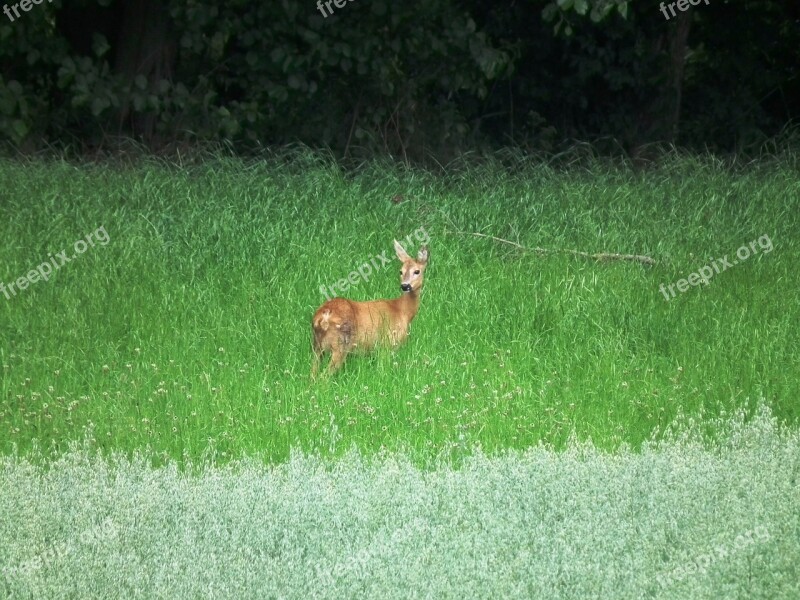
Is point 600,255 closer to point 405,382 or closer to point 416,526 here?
point 405,382

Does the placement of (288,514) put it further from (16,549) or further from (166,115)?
(166,115)

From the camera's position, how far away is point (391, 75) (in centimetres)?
1530

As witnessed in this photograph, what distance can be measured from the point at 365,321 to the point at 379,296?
1.60m

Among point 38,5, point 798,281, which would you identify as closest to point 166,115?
point 38,5

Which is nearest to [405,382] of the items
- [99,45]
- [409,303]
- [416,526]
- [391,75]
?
[409,303]

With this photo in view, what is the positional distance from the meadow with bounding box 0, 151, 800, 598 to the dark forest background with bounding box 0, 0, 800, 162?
4.22ft

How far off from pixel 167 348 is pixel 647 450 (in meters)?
3.60

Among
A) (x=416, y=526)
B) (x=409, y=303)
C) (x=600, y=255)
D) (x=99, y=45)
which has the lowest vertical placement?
(x=600, y=255)

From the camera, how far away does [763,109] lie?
1892 cm

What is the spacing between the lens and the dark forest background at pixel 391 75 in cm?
1415

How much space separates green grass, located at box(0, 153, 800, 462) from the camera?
24.6 ft

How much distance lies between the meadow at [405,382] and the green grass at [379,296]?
0.03m

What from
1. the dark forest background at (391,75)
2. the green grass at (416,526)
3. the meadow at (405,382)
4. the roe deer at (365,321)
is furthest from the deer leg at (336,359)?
the dark forest background at (391,75)

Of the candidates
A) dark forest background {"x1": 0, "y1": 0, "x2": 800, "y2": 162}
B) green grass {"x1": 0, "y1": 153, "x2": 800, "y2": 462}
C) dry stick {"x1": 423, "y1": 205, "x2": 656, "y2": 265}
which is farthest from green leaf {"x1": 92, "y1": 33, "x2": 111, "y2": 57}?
dry stick {"x1": 423, "y1": 205, "x2": 656, "y2": 265}
